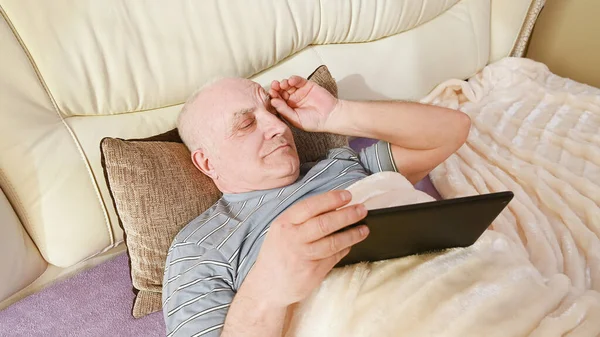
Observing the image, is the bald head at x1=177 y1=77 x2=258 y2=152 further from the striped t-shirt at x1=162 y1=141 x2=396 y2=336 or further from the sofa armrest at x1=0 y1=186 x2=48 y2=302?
the sofa armrest at x1=0 y1=186 x2=48 y2=302

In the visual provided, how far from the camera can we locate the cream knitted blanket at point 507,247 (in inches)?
34.4

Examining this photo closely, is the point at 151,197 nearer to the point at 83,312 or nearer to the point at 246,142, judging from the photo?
the point at 246,142

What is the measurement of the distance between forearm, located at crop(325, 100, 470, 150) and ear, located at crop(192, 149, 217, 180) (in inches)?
13.4

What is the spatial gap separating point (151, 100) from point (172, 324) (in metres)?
0.63

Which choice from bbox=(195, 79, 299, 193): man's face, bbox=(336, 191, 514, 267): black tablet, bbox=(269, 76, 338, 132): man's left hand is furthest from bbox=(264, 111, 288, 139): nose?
bbox=(336, 191, 514, 267): black tablet

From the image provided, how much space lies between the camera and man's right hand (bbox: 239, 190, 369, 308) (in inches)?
28.9

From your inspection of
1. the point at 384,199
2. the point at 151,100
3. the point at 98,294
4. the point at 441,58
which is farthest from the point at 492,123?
the point at 98,294

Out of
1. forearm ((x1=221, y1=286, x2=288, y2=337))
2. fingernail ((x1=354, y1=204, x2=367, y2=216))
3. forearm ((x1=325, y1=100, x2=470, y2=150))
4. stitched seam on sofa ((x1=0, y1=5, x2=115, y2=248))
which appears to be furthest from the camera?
forearm ((x1=325, y1=100, x2=470, y2=150))

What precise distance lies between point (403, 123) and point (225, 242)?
56 cm

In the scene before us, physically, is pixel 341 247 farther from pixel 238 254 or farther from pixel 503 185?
pixel 503 185

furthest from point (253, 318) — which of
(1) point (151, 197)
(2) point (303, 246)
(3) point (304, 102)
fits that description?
(3) point (304, 102)

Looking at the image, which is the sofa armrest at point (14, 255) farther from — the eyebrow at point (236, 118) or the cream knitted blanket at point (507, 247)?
the cream knitted blanket at point (507, 247)

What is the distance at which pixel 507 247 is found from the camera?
1.06 metres

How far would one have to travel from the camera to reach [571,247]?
1.24 meters
